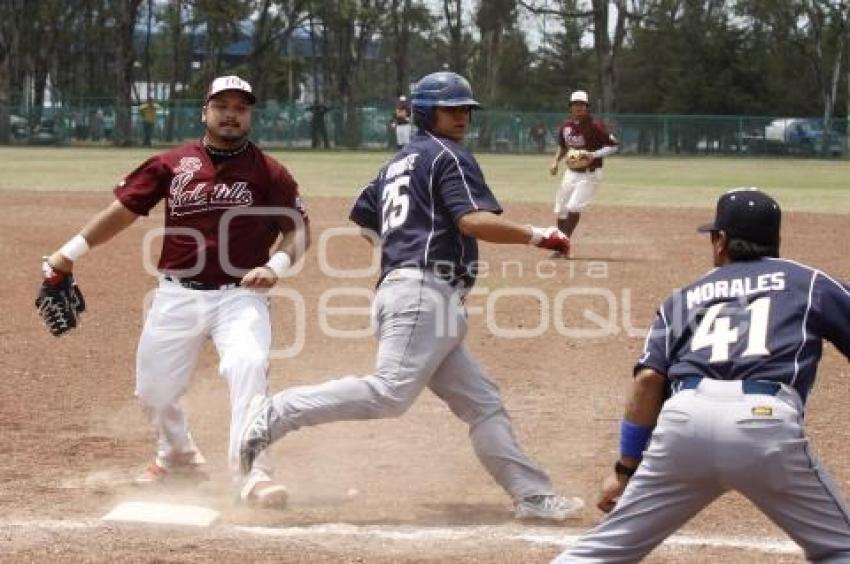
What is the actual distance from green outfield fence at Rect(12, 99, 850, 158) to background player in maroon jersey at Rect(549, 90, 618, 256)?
42.6 m

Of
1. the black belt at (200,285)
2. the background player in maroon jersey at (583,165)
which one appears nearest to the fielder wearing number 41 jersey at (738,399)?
the black belt at (200,285)

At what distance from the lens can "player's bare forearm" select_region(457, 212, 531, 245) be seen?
5.74 meters

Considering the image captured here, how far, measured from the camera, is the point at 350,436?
7922mm

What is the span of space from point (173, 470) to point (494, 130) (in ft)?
183

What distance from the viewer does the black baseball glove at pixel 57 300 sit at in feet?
22.0

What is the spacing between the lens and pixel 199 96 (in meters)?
80.5

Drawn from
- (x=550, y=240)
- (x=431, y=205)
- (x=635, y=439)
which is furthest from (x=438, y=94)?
(x=635, y=439)

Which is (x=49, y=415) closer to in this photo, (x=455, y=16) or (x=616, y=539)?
(x=616, y=539)

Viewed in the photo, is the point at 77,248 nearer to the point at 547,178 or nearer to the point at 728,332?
the point at 728,332

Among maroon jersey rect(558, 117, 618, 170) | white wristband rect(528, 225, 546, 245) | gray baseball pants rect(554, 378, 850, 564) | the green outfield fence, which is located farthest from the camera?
the green outfield fence

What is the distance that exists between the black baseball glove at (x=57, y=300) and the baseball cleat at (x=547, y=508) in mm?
2358

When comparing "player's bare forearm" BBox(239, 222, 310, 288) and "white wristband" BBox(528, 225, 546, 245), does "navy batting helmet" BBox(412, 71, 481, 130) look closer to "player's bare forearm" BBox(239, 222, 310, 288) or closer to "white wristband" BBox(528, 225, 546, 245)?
"white wristband" BBox(528, 225, 546, 245)

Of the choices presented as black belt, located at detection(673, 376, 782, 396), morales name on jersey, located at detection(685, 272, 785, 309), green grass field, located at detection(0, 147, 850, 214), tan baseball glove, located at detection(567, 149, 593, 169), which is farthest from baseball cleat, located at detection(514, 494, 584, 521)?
green grass field, located at detection(0, 147, 850, 214)

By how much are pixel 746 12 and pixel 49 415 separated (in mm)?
73878
